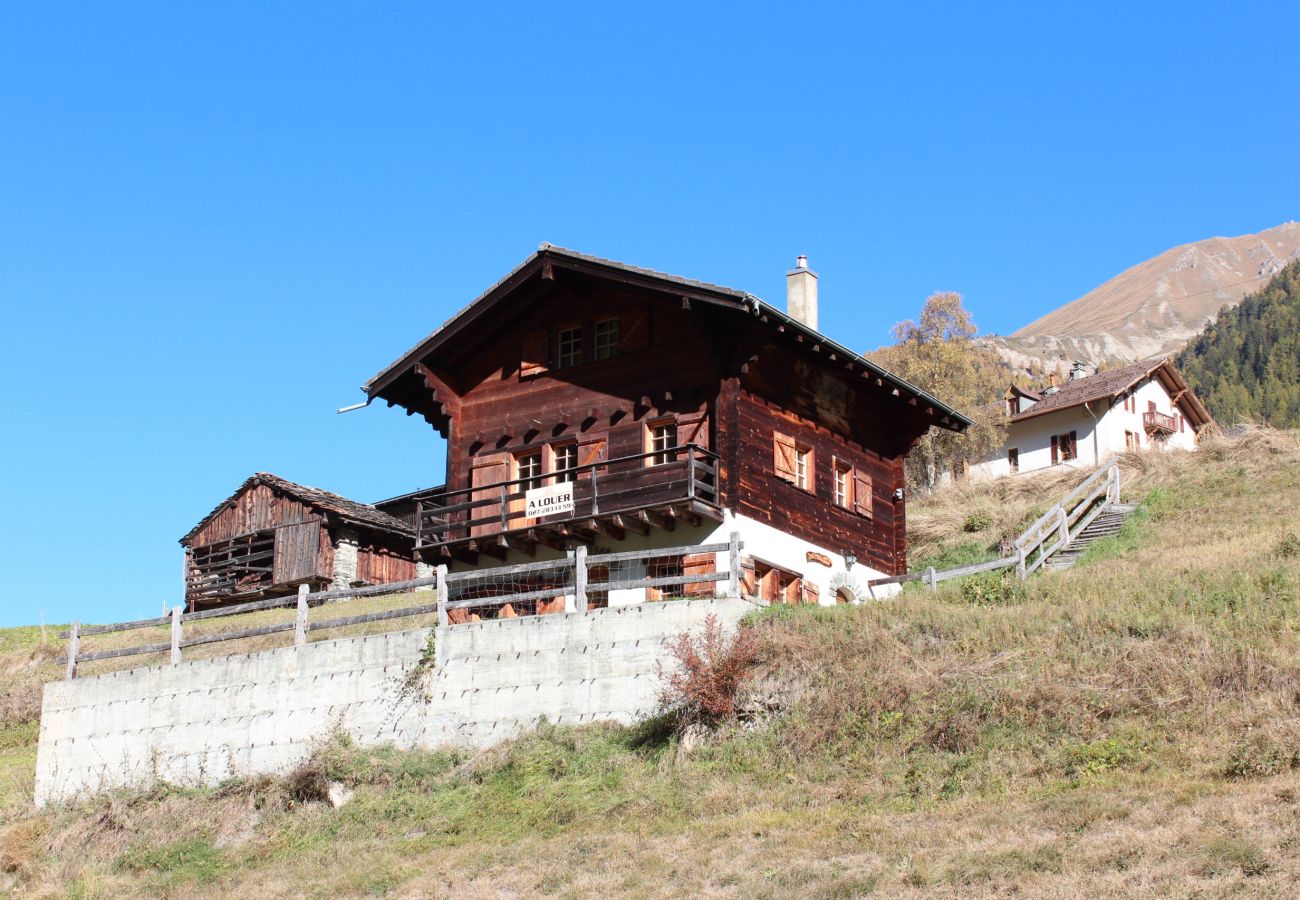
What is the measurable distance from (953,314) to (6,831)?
1646 inches

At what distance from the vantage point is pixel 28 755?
34.3 meters

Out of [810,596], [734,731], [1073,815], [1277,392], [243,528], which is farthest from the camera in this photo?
[1277,392]

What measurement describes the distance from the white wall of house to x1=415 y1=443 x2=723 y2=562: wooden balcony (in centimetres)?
2717

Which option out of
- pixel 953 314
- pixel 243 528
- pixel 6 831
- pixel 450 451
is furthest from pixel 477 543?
pixel 953 314

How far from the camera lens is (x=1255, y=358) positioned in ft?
457

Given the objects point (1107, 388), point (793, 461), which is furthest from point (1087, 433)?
point (793, 461)

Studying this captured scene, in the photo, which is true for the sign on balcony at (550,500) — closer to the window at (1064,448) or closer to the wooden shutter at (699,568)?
the wooden shutter at (699,568)

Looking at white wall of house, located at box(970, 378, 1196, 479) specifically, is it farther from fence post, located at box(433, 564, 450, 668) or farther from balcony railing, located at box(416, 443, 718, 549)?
fence post, located at box(433, 564, 450, 668)

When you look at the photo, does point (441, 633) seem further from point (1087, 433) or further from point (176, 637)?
point (1087, 433)

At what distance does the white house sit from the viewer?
2301 inches

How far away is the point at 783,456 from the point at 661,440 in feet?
8.19

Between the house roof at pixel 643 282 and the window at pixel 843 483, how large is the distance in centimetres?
205

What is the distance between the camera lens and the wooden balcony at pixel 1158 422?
60.2 m

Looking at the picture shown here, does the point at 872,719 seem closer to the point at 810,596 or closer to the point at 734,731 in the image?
the point at 734,731
